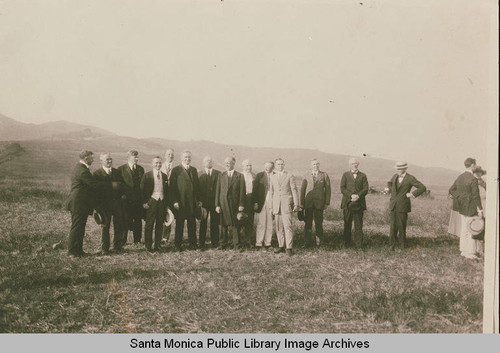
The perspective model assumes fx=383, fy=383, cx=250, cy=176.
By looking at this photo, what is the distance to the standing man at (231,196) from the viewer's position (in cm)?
734

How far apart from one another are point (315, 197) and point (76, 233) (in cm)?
442

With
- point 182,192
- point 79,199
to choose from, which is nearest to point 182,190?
point 182,192

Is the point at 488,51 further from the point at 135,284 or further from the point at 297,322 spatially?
the point at 135,284

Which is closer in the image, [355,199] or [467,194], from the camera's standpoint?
[467,194]

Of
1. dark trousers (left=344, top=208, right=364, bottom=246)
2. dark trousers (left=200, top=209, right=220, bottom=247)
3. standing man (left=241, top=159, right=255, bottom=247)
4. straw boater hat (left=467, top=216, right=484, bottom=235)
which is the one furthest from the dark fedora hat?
straw boater hat (left=467, top=216, right=484, bottom=235)

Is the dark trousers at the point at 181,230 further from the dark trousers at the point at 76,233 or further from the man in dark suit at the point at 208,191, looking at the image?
the dark trousers at the point at 76,233

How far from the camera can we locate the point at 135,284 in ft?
17.3

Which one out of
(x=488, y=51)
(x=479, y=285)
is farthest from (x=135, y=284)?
(x=488, y=51)

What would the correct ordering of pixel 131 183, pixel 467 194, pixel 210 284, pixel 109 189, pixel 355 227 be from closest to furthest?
1. pixel 210 284
2. pixel 467 194
3. pixel 109 189
4. pixel 131 183
5. pixel 355 227

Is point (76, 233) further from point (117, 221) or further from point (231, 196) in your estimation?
point (231, 196)

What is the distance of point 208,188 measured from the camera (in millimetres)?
7523

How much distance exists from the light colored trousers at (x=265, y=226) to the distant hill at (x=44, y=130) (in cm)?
330

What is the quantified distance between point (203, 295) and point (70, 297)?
5.43ft
